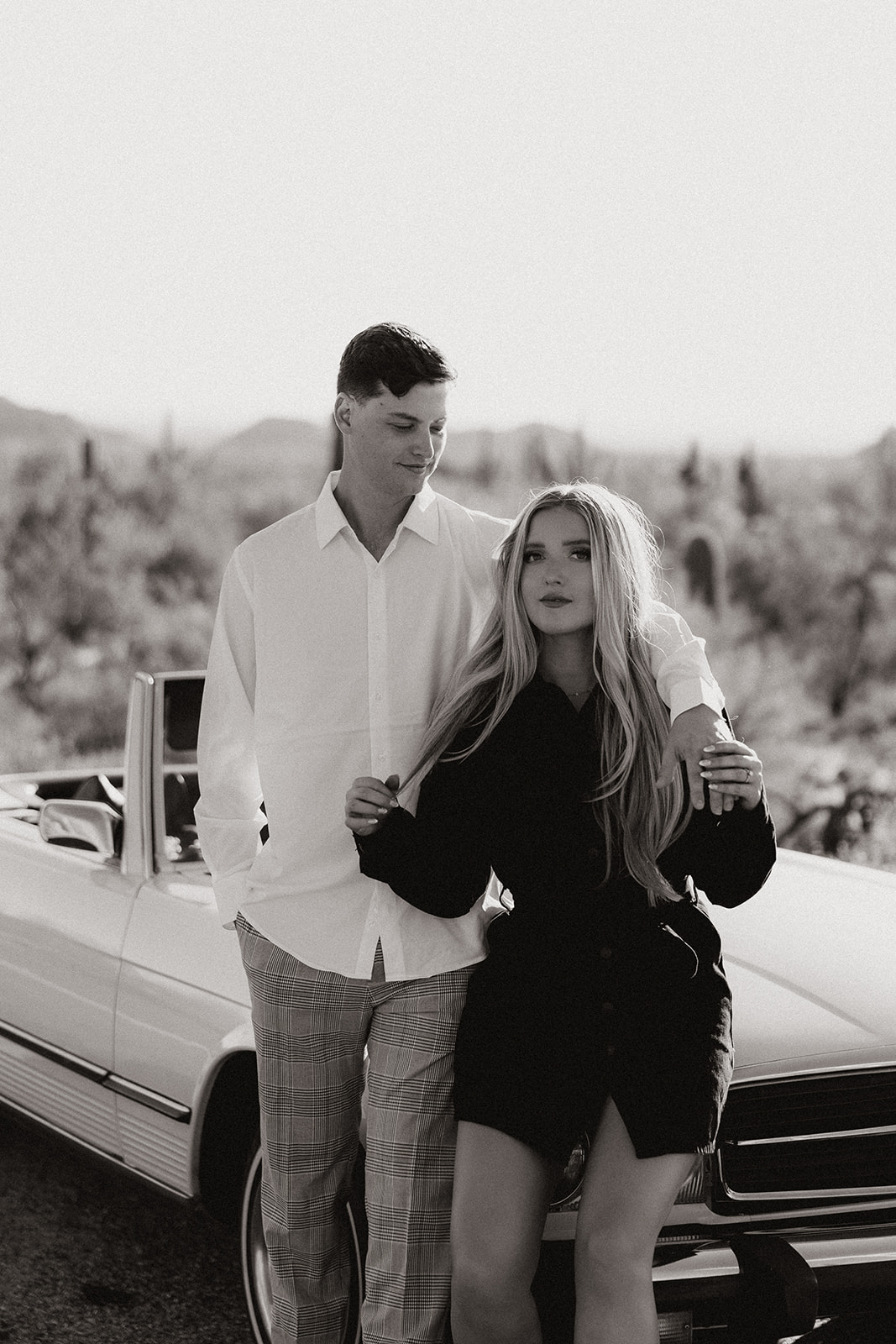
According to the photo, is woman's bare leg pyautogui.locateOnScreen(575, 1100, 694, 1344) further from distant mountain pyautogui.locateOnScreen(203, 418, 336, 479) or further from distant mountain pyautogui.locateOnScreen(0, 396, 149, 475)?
distant mountain pyautogui.locateOnScreen(0, 396, 149, 475)

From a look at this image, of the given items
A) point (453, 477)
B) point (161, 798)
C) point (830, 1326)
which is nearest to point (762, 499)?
point (453, 477)

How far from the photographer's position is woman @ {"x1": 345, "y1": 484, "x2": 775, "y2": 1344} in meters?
2.26

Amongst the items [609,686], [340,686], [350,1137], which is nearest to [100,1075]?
[350,1137]

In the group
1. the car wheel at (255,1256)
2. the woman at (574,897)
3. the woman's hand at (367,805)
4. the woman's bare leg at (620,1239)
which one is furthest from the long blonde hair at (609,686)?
the car wheel at (255,1256)

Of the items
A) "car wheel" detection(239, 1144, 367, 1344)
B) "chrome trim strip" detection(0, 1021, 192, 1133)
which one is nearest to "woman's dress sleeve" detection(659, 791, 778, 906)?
"car wheel" detection(239, 1144, 367, 1344)

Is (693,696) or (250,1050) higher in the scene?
(693,696)

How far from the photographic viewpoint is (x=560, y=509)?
2.50 metres

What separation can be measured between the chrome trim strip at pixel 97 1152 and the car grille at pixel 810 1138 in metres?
1.35

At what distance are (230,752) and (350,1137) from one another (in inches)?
27.0

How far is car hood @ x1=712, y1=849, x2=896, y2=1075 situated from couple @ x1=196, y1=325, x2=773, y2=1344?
1.23 ft

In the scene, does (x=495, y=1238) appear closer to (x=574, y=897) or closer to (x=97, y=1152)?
(x=574, y=897)

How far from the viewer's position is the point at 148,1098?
11.5ft

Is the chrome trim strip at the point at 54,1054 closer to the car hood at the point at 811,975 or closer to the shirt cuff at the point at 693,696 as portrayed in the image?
the car hood at the point at 811,975

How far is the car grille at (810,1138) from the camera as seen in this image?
2.65 meters
